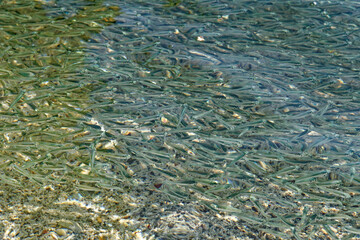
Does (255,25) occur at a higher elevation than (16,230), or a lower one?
higher

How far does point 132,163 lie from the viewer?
6.35 ft

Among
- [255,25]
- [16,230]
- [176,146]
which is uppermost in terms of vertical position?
[255,25]

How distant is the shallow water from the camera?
1.84 m

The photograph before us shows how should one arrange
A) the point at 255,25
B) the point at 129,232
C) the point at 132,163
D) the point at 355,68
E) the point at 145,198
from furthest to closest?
1. the point at 255,25
2. the point at 355,68
3. the point at 132,163
4. the point at 145,198
5. the point at 129,232

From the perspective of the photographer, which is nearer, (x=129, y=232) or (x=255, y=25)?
(x=129, y=232)

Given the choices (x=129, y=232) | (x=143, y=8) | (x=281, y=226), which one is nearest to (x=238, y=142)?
(x=281, y=226)

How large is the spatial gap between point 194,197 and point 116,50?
4.00 feet

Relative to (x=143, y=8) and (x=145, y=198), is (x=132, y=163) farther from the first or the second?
(x=143, y=8)

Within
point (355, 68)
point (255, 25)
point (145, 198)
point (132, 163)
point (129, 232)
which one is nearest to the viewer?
point (129, 232)

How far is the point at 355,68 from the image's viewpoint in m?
2.64

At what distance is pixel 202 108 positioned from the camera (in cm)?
224

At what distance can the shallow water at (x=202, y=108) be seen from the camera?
1.84m

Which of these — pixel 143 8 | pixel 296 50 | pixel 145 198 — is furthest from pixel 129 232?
pixel 143 8

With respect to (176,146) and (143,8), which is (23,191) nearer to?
(176,146)
